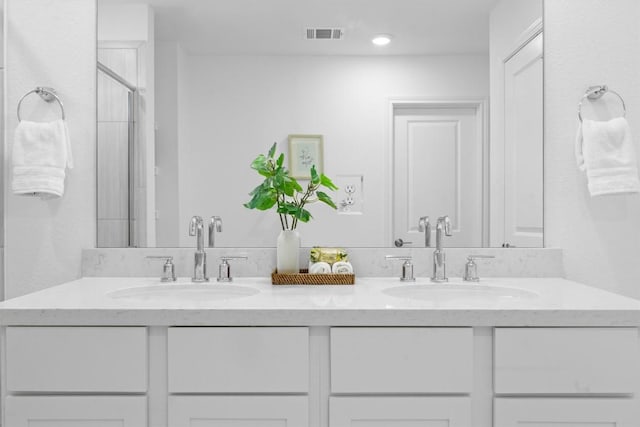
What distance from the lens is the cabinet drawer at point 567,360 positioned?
1.12 m

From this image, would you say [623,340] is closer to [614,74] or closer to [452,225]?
[452,225]

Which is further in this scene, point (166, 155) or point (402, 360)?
point (166, 155)

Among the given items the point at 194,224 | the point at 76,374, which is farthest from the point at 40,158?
the point at 76,374

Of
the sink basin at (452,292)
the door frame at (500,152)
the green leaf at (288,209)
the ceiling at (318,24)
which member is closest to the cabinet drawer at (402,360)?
the sink basin at (452,292)

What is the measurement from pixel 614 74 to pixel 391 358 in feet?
3.94

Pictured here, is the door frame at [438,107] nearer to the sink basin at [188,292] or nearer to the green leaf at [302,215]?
the green leaf at [302,215]

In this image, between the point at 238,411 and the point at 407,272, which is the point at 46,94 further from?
the point at 407,272

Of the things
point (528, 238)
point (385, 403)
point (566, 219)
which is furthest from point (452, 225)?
point (385, 403)

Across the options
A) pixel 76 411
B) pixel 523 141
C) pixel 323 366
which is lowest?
pixel 76 411

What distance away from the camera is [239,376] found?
3.69ft

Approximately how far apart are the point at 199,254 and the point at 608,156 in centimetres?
139

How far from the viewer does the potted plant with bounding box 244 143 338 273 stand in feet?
5.20

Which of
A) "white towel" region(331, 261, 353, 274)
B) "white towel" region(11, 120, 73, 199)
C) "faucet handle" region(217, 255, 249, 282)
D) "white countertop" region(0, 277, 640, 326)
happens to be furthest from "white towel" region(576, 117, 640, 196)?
"white towel" region(11, 120, 73, 199)

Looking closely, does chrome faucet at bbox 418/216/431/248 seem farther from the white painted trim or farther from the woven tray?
the white painted trim
